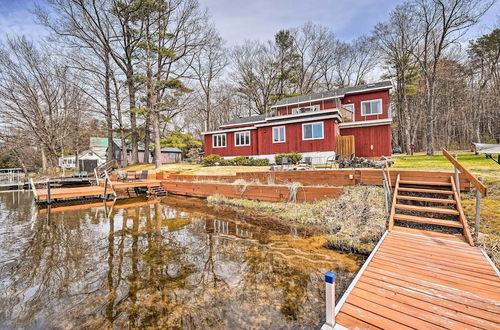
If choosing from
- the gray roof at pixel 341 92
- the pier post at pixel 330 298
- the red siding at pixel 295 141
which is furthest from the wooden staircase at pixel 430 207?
the gray roof at pixel 341 92

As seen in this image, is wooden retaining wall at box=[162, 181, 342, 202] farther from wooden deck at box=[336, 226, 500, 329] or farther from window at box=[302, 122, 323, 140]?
window at box=[302, 122, 323, 140]

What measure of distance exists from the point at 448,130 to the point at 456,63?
9.73 meters

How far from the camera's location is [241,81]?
3184cm

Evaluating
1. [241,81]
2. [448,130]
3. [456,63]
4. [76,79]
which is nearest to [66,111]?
[76,79]

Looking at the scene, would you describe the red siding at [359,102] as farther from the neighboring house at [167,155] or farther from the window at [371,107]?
the neighboring house at [167,155]

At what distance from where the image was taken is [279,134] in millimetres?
17141

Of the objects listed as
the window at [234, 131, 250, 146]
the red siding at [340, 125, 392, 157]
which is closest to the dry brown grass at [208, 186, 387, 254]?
the red siding at [340, 125, 392, 157]

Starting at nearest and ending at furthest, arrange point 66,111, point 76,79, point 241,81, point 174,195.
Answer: point 174,195 → point 76,79 → point 66,111 → point 241,81

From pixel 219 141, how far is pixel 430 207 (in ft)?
56.7

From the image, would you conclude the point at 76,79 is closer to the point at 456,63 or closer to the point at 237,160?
the point at 237,160

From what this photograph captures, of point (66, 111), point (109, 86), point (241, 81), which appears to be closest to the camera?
point (109, 86)

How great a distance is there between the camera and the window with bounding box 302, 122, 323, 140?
607 inches

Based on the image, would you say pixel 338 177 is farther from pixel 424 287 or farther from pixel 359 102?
pixel 359 102

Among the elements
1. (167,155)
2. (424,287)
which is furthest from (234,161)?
(167,155)
